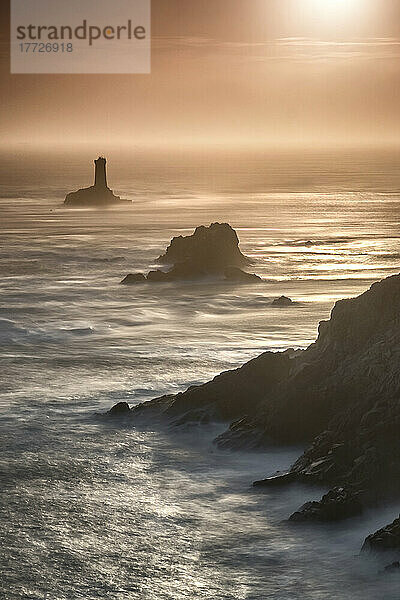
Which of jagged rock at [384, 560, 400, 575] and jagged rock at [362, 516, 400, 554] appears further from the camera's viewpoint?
jagged rock at [362, 516, 400, 554]

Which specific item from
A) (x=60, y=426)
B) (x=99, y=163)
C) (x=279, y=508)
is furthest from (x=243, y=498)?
(x=99, y=163)

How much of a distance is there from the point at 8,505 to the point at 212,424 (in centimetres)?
944

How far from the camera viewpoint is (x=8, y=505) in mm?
28562

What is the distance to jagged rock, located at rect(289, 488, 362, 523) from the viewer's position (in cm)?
2702

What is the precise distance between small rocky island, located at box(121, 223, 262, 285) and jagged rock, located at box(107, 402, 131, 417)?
4502cm

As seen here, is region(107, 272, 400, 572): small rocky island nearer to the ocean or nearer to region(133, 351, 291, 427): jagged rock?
region(133, 351, 291, 427): jagged rock

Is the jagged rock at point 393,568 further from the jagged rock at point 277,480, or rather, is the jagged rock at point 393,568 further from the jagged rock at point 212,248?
the jagged rock at point 212,248

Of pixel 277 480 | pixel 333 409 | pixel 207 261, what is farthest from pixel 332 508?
pixel 207 261

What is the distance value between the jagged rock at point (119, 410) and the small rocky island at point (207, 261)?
148 feet

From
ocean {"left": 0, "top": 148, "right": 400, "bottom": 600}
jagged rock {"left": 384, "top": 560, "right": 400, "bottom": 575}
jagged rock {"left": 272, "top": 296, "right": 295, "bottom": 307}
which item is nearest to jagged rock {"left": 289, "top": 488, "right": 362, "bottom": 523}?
ocean {"left": 0, "top": 148, "right": 400, "bottom": 600}

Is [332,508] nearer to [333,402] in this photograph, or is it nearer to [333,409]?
[333,409]

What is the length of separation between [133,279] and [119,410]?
46189mm

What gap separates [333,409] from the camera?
108 feet

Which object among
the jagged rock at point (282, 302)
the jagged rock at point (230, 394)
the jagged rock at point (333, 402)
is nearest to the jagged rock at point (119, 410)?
the jagged rock at point (230, 394)
